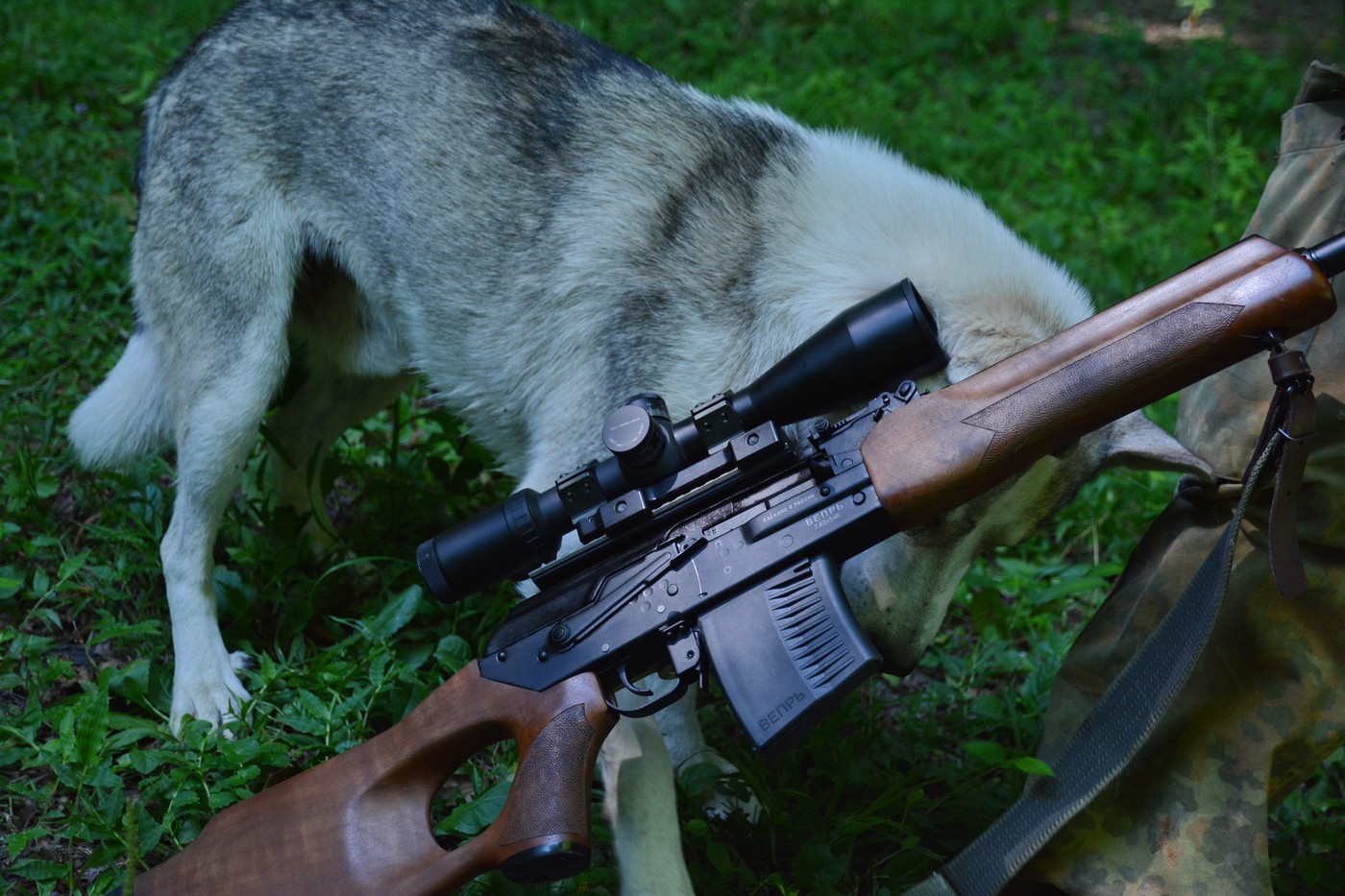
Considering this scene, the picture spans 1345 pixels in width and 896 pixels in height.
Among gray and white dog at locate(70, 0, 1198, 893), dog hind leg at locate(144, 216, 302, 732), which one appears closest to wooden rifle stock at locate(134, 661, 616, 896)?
gray and white dog at locate(70, 0, 1198, 893)

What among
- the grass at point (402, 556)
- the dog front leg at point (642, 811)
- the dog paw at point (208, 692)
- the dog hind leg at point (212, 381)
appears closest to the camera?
the dog front leg at point (642, 811)

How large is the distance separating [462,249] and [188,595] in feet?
4.22

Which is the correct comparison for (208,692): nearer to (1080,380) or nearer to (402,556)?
(402,556)

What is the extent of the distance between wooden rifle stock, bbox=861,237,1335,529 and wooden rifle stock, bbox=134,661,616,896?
2.52ft

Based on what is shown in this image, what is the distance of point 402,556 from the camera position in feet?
12.4

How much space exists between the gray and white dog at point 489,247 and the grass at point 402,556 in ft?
0.81

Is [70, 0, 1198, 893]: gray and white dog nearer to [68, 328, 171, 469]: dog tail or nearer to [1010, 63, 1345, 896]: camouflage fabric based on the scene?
[68, 328, 171, 469]: dog tail

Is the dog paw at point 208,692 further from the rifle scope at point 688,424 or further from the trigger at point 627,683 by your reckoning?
the trigger at point 627,683

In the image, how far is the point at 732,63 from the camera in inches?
258

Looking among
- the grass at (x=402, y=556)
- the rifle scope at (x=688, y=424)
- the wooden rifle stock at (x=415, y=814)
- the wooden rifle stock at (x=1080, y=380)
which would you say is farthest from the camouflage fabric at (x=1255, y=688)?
the wooden rifle stock at (x=415, y=814)

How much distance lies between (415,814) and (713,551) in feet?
2.59

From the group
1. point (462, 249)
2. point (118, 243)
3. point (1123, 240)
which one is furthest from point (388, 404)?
point (1123, 240)

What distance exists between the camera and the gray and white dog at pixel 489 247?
8.56 ft

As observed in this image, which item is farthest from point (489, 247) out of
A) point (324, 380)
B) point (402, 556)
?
point (402, 556)
